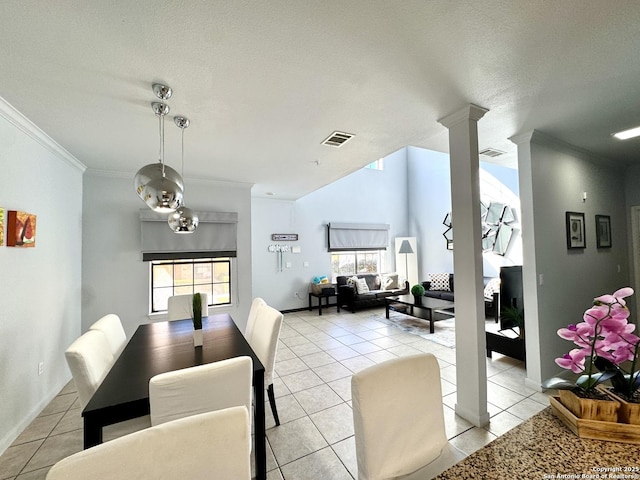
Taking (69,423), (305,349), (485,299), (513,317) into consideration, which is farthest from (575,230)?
(69,423)

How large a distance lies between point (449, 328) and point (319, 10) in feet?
16.4

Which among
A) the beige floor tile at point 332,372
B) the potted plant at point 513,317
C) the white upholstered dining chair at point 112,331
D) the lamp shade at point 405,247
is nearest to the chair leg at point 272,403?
the beige floor tile at point 332,372

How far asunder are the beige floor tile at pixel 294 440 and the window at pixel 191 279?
2385mm

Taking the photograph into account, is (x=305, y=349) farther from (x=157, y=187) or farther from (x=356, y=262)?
(x=356, y=262)

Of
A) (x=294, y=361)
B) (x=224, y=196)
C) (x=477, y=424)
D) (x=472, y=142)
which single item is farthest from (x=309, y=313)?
(x=472, y=142)

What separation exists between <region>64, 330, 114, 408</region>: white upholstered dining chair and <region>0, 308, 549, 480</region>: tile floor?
30 cm

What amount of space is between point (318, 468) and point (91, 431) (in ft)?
4.39

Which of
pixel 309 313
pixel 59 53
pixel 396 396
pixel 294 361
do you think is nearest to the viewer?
pixel 396 396

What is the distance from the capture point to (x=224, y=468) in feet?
2.67

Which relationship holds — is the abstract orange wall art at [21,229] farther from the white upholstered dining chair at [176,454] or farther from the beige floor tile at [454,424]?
the beige floor tile at [454,424]

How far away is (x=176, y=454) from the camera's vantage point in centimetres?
77

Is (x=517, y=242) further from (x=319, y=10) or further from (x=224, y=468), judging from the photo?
(x=224, y=468)

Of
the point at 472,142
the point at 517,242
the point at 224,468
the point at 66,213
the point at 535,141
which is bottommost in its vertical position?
the point at 224,468

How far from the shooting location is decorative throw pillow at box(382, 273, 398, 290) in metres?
6.83
